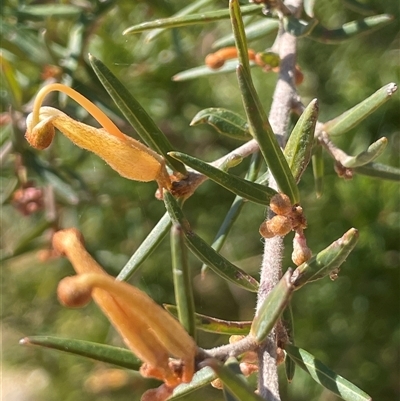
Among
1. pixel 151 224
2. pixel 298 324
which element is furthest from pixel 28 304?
pixel 298 324

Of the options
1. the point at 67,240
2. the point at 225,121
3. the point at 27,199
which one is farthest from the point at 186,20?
the point at 27,199

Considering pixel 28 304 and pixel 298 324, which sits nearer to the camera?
pixel 298 324

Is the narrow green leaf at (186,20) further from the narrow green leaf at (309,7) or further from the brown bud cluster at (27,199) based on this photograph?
the brown bud cluster at (27,199)

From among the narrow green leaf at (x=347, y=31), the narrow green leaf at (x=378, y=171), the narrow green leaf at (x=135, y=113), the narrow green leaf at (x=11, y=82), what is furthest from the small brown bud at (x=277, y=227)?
the narrow green leaf at (x=11, y=82)

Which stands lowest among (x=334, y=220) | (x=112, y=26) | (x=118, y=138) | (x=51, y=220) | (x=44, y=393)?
(x=44, y=393)

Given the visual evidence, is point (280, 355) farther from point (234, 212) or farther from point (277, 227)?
point (234, 212)

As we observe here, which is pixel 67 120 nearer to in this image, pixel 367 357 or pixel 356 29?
pixel 356 29

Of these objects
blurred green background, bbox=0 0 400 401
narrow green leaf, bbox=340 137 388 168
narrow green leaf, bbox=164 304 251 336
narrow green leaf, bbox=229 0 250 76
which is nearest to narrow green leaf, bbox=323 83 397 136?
narrow green leaf, bbox=340 137 388 168
